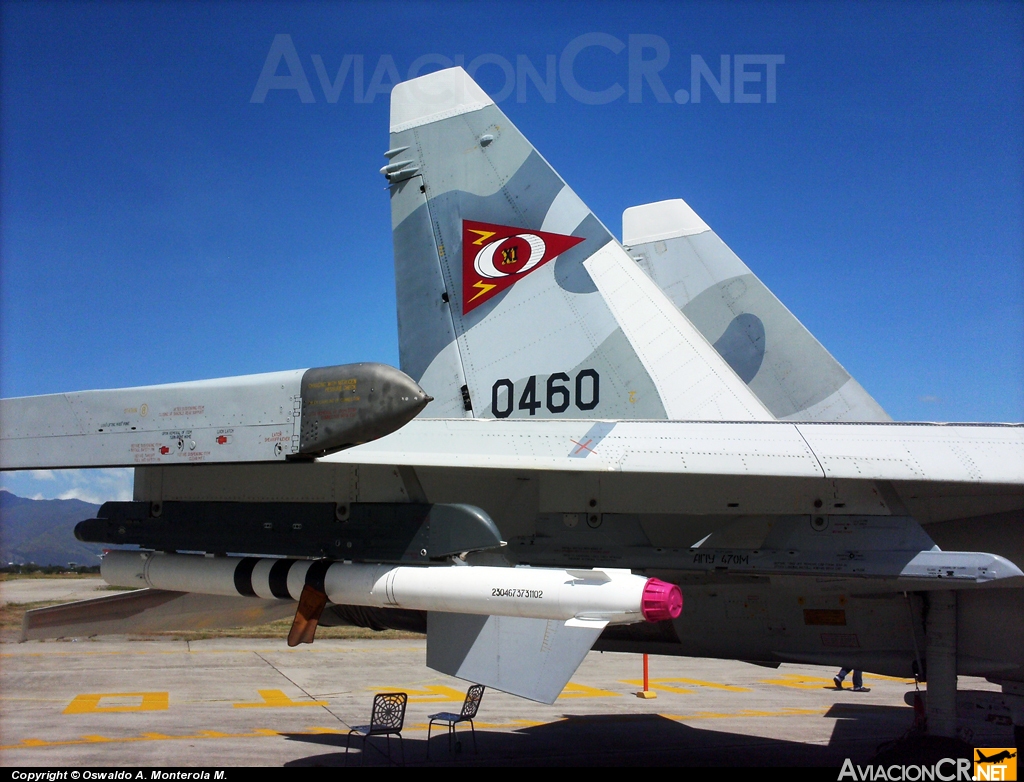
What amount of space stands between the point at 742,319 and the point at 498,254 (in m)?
3.56

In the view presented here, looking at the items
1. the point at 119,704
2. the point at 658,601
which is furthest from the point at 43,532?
the point at 658,601

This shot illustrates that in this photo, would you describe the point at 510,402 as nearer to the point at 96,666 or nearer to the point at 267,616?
the point at 267,616

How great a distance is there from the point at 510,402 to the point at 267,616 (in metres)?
3.58

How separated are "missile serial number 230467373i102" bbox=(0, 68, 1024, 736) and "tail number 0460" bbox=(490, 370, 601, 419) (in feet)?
0.08

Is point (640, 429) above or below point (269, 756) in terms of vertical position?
above

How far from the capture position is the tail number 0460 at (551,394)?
7.05m

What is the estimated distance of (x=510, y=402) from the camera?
Result: 7512 mm

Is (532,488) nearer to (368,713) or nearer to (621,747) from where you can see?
(621,747)

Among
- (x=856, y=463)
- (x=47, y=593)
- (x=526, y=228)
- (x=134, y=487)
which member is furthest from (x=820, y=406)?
(x=47, y=593)

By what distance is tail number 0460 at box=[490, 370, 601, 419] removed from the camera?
705cm

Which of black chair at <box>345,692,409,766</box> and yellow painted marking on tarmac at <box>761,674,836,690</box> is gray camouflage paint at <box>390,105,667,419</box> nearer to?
black chair at <box>345,692,409,766</box>

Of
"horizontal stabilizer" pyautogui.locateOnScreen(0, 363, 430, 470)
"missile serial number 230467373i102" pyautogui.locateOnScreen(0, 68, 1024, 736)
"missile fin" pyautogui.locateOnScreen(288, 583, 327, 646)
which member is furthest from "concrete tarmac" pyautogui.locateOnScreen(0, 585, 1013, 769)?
"horizontal stabilizer" pyautogui.locateOnScreen(0, 363, 430, 470)

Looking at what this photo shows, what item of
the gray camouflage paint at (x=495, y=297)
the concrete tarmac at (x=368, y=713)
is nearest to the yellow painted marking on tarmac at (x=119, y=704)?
the concrete tarmac at (x=368, y=713)

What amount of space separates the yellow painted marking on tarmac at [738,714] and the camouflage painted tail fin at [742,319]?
5.63 m
